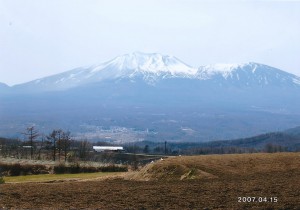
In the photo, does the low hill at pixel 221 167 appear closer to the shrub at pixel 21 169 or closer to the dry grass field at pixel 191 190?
the dry grass field at pixel 191 190

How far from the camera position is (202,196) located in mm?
17469

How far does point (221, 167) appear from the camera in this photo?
84.4ft

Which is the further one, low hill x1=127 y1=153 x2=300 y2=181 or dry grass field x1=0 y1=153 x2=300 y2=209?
low hill x1=127 y1=153 x2=300 y2=181

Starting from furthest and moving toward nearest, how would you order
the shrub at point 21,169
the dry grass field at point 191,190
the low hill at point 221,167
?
1. the shrub at point 21,169
2. the low hill at point 221,167
3. the dry grass field at point 191,190

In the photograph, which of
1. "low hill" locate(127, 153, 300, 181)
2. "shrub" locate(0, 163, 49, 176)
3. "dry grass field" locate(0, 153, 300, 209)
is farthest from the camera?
"shrub" locate(0, 163, 49, 176)

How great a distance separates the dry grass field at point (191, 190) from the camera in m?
16.2

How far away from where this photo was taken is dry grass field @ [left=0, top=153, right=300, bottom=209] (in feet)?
53.0

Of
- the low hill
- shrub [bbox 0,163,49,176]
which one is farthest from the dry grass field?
shrub [bbox 0,163,49,176]

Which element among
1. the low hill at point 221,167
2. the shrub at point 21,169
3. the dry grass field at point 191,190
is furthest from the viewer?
the shrub at point 21,169

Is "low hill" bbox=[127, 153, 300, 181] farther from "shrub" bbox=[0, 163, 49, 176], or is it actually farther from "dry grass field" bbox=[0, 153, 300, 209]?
"shrub" bbox=[0, 163, 49, 176]

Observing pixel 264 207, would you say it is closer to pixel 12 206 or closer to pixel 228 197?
pixel 228 197

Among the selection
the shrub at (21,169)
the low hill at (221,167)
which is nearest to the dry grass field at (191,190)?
the low hill at (221,167)

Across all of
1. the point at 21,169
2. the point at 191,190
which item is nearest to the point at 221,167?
the point at 191,190

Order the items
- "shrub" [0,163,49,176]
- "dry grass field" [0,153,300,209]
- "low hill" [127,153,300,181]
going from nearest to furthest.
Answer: "dry grass field" [0,153,300,209]
"low hill" [127,153,300,181]
"shrub" [0,163,49,176]
